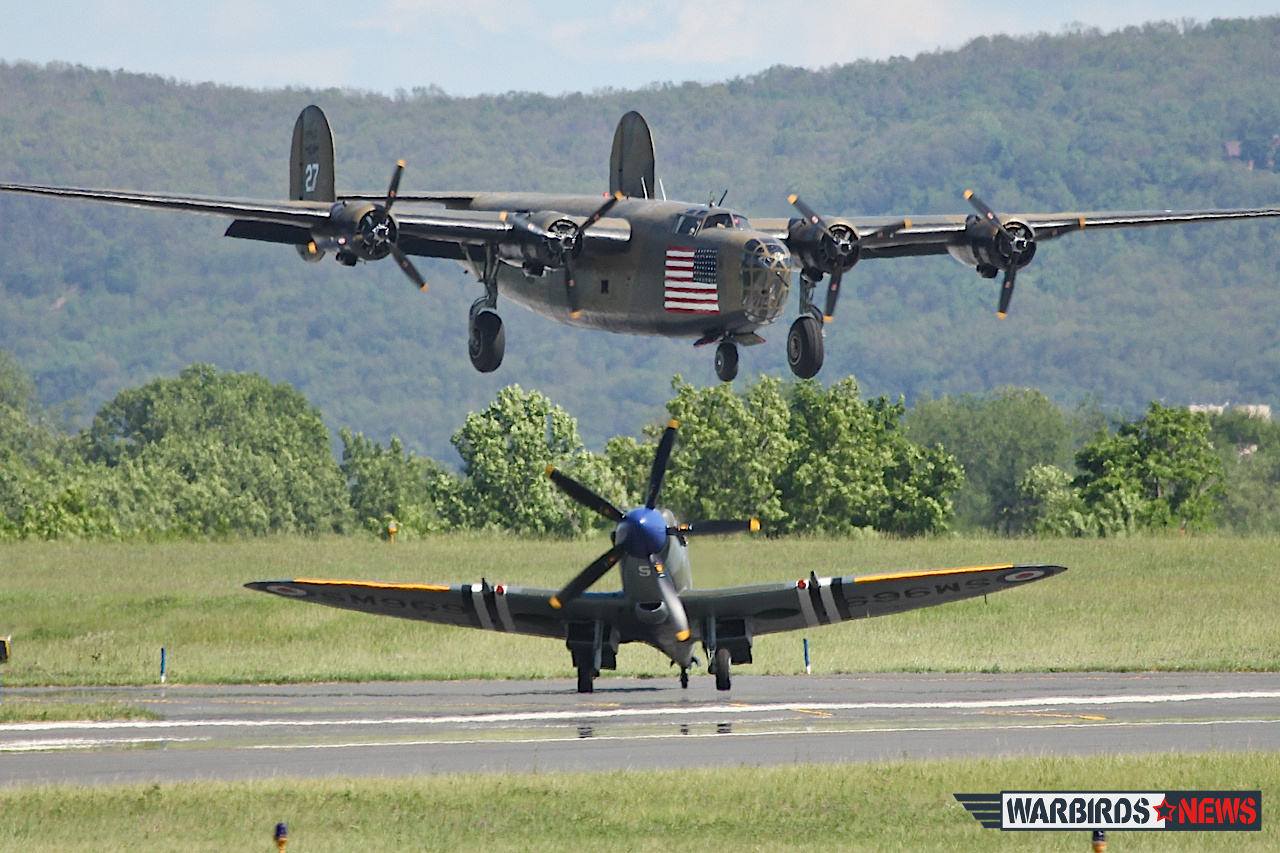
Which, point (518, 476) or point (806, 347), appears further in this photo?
point (518, 476)

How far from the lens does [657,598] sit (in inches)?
1817

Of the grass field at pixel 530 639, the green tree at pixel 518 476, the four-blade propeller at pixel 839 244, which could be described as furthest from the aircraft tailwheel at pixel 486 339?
the green tree at pixel 518 476

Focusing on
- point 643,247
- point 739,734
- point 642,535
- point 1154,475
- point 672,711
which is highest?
point 643,247

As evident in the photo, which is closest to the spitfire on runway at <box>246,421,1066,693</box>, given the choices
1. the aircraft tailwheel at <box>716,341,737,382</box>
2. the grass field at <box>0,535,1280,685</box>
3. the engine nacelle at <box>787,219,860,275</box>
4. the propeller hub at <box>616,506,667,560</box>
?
the propeller hub at <box>616,506,667,560</box>

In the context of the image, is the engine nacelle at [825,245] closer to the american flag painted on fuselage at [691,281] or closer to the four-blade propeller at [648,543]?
the american flag painted on fuselage at [691,281]

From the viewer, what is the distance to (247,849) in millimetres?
27516

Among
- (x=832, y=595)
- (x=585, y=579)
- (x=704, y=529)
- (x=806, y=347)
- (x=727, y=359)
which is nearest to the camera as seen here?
(x=704, y=529)

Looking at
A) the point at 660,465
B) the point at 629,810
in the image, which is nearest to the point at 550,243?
the point at 660,465

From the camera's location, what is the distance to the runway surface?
3634 cm

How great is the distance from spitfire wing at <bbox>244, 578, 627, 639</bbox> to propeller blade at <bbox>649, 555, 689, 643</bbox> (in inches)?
63.9

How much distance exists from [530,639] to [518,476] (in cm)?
7724

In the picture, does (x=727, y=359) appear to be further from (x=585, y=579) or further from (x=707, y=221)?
(x=585, y=579)

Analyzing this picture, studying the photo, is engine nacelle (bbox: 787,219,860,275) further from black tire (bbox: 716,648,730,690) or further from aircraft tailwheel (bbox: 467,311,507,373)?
black tire (bbox: 716,648,730,690)

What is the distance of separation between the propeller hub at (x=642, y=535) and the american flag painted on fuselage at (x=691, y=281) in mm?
7088
